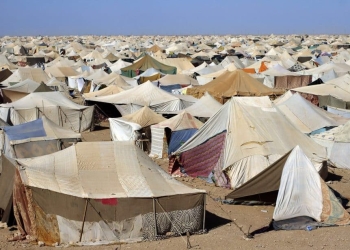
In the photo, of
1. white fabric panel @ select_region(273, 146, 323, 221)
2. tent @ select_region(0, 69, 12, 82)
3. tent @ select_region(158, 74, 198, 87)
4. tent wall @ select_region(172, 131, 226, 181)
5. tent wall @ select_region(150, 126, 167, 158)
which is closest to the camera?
white fabric panel @ select_region(273, 146, 323, 221)

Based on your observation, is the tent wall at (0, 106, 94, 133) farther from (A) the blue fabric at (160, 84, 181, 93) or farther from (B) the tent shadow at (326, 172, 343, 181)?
(B) the tent shadow at (326, 172, 343, 181)

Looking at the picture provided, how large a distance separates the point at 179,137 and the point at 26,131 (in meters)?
5.32

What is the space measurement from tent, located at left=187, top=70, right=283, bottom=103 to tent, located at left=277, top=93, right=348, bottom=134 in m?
4.98

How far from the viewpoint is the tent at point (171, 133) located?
18.5 meters

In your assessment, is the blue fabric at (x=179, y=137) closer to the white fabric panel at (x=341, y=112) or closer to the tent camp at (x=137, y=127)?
the tent camp at (x=137, y=127)

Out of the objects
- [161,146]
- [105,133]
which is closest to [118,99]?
[105,133]

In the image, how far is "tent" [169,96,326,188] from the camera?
15680 millimetres

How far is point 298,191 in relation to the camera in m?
12.8

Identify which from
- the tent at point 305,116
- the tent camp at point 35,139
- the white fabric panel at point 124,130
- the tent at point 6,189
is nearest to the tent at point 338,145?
the tent at point 305,116

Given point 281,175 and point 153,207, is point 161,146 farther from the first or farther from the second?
point 153,207

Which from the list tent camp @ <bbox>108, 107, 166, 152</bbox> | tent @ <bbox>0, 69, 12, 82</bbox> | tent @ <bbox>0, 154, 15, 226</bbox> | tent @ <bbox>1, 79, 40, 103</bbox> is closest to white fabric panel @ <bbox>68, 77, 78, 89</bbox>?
tent @ <bbox>0, 69, 12, 82</bbox>

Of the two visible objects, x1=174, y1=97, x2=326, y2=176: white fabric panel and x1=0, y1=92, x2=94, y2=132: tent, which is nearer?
x1=174, y1=97, x2=326, y2=176: white fabric panel

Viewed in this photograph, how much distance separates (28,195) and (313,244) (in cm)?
618

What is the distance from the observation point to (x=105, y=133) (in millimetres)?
24109
